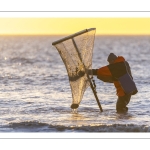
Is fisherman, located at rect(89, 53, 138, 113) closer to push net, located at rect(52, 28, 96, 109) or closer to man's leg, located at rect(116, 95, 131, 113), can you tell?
man's leg, located at rect(116, 95, 131, 113)

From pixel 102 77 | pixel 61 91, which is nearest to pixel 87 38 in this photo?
pixel 102 77

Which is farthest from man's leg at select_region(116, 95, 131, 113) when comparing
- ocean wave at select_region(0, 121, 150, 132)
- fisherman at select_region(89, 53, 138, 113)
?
ocean wave at select_region(0, 121, 150, 132)

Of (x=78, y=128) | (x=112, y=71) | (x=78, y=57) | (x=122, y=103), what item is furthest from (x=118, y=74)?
(x=78, y=128)

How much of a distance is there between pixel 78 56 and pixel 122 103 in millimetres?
1793

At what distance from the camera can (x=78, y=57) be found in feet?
41.0

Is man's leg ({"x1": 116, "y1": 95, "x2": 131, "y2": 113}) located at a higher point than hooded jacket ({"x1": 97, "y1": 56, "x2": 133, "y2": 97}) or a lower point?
lower

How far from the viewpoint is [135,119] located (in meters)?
13.0

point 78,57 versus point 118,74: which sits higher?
point 78,57

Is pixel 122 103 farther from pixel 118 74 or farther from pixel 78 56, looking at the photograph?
pixel 78 56

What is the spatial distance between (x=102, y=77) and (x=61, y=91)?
5.57m

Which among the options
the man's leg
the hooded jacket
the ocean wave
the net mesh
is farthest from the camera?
the man's leg

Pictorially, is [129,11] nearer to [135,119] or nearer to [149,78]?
[135,119]

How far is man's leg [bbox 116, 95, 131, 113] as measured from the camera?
13.2 metres
